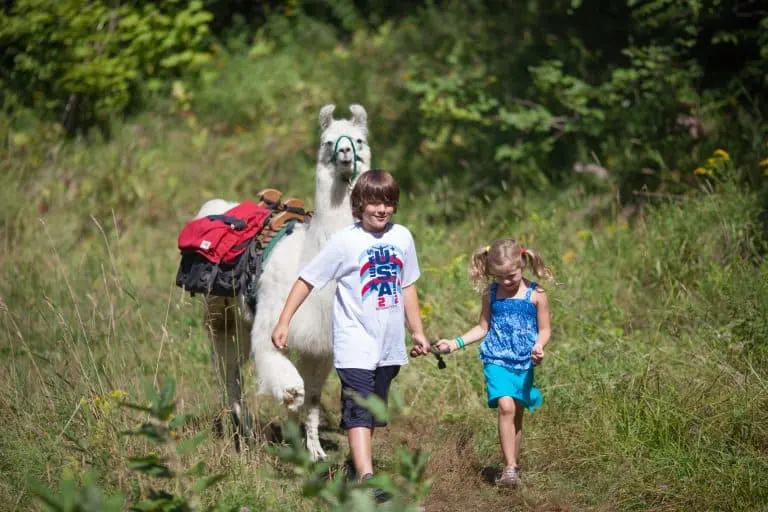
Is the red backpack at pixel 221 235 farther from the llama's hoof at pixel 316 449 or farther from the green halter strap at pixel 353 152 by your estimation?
the llama's hoof at pixel 316 449

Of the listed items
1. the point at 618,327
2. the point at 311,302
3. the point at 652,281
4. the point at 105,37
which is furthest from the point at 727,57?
the point at 105,37

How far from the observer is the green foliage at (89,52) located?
10.6 m

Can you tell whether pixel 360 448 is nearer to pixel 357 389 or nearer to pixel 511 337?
pixel 357 389

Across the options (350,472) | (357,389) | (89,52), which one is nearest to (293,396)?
(350,472)

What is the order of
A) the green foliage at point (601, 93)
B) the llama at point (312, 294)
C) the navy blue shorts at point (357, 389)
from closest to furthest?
the navy blue shorts at point (357, 389) < the llama at point (312, 294) < the green foliage at point (601, 93)

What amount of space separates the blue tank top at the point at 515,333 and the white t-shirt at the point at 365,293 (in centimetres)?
54

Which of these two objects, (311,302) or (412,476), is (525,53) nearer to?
(311,302)

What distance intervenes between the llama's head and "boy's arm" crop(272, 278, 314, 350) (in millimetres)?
800

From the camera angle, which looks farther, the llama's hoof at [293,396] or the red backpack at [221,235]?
the red backpack at [221,235]

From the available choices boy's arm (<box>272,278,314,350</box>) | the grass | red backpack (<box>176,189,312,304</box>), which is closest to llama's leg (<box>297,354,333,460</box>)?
the grass

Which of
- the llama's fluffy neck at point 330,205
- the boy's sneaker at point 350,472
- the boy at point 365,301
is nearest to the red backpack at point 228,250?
the llama's fluffy neck at point 330,205

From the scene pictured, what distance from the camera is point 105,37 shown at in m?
11.1

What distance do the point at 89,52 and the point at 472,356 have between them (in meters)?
7.06

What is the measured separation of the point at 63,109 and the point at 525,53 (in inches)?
236
